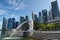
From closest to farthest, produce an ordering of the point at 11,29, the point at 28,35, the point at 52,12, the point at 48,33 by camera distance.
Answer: the point at 48,33
the point at 28,35
the point at 11,29
the point at 52,12

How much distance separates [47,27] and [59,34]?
5.30 m

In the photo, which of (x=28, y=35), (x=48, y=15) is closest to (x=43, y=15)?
(x=48, y=15)

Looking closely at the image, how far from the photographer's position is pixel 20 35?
1648cm

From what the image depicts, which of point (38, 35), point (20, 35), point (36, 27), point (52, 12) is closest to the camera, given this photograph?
point (38, 35)

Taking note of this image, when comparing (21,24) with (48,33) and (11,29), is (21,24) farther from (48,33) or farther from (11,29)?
(48,33)

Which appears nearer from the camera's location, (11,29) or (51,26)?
(51,26)

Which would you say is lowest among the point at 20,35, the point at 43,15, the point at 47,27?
the point at 20,35

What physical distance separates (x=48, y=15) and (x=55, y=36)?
53.0 feet

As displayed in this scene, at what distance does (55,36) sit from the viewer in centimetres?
1149

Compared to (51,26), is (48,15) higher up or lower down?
higher up

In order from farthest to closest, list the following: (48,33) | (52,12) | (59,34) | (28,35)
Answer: (52,12)
(28,35)
(48,33)
(59,34)

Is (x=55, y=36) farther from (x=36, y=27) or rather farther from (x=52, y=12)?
(x=52, y=12)

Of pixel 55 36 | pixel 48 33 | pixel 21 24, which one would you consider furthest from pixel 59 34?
pixel 21 24

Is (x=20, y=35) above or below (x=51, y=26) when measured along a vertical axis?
below
